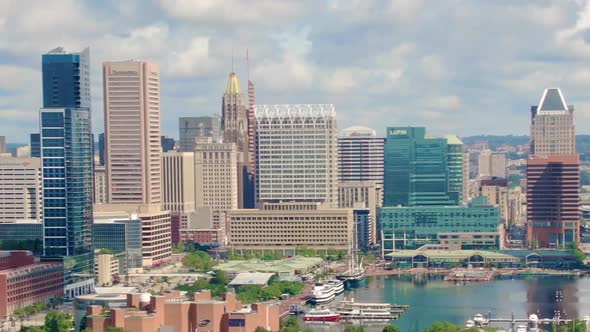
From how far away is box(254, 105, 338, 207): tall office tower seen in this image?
86.3 metres

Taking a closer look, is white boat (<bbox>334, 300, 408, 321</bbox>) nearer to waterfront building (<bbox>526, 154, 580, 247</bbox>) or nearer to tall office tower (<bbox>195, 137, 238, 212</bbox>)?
waterfront building (<bbox>526, 154, 580, 247</bbox>)

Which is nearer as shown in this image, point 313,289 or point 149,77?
point 313,289

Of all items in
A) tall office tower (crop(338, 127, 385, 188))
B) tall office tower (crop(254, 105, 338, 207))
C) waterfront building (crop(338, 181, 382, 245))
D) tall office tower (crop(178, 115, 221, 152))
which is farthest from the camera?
tall office tower (crop(178, 115, 221, 152))

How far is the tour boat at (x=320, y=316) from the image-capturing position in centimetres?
5409

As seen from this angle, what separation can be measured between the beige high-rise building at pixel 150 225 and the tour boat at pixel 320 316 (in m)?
20.5

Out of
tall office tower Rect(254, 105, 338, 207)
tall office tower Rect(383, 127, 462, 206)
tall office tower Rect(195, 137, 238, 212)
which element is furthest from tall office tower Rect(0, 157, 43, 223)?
tall office tower Rect(383, 127, 462, 206)

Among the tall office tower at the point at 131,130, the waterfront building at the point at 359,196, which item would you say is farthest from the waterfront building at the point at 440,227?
the tall office tower at the point at 131,130

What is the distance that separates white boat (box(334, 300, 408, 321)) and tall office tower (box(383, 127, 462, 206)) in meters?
35.2

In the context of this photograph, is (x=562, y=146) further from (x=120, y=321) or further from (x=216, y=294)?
(x=120, y=321)

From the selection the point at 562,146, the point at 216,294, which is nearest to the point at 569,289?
the point at 216,294

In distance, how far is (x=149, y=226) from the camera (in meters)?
74.0

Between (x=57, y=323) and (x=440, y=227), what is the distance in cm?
4134

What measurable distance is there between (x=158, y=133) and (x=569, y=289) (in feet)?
96.0

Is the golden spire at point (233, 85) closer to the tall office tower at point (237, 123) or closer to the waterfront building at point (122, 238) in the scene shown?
the tall office tower at point (237, 123)
